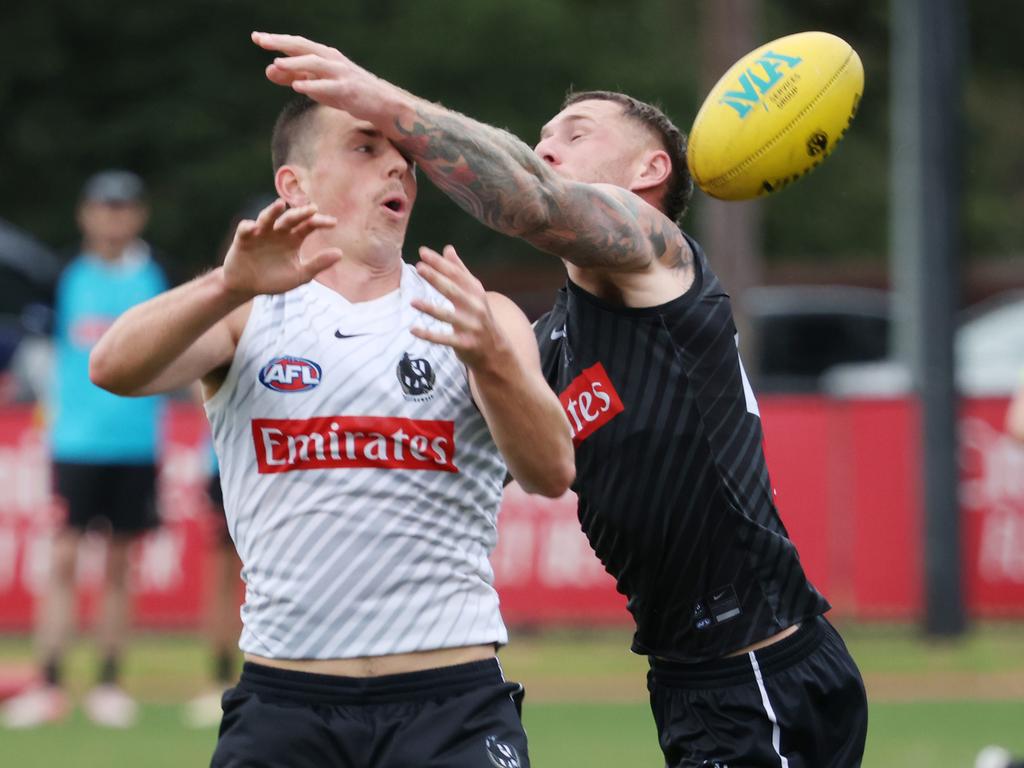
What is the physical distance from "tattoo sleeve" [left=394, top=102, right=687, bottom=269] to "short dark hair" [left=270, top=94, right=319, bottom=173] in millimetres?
398

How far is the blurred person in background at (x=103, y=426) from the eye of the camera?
9.88 meters

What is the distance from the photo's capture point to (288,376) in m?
4.23

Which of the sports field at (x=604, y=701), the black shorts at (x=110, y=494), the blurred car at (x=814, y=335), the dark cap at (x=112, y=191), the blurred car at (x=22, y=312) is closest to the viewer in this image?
the sports field at (x=604, y=701)

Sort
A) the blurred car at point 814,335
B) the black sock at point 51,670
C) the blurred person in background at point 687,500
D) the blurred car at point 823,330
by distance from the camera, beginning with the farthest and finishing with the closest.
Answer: the blurred car at point 814,335 < the blurred car at point 823,330 < the black sock at point 51,670 < the blurred person in background at point 687,500

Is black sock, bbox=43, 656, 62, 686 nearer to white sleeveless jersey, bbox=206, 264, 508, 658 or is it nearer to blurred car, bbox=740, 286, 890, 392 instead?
white sleeveless jersey, bbox=206, 264, 508, 658

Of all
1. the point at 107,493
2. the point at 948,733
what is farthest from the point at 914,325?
the point at 107,493

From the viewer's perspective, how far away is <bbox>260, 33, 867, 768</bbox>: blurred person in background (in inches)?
178

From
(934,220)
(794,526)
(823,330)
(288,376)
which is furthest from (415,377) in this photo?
(823,330)

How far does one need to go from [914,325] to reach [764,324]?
1078cm

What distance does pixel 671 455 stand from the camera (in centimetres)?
455

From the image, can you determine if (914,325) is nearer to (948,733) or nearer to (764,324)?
(948,733)

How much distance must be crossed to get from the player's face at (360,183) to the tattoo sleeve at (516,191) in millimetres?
169

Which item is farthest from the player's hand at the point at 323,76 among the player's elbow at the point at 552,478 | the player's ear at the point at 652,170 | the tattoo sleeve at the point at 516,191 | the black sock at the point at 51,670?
the black sock at the point at 51,670

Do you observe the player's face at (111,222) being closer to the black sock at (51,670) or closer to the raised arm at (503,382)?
the black sock at (51,670)
